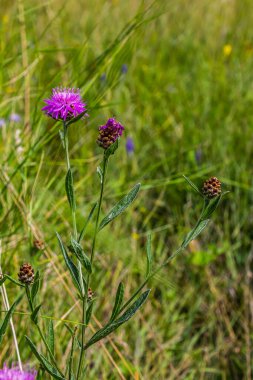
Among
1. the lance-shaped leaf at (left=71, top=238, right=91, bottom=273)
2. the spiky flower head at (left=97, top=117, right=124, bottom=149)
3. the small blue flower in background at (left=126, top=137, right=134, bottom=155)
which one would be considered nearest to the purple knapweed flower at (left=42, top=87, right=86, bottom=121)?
the spiky flower head at (left=97, top=117, right=124, bottom=149)

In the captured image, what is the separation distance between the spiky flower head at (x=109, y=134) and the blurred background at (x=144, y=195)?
51cm

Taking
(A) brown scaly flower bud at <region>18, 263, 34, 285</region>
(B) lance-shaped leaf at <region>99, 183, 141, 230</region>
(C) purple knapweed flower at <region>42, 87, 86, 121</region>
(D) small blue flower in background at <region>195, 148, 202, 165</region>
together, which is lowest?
(A) brown scaly flower bud at <region>18, 263, 34, 285</region>

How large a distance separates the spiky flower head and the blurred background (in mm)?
507

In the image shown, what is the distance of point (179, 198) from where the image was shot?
2.13 meters

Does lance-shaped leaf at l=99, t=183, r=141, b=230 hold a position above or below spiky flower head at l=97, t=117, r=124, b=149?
below

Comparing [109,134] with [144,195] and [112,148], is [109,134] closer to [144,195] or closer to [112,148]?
[112,148]

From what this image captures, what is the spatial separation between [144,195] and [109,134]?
122 cm

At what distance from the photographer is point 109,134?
0.91m

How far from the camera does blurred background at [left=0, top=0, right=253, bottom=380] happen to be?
1596mm

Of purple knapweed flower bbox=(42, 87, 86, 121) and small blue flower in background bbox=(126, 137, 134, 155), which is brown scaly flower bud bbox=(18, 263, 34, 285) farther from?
small blue flower in background bbox=(126, 137, 134, 155)

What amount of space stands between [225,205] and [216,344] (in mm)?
527

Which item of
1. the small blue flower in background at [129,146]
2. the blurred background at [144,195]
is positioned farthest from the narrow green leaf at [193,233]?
the small blue flower in background at [129,146]

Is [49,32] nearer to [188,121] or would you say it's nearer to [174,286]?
[188,121]

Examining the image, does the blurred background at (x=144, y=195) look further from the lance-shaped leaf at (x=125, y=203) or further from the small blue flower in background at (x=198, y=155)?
the lance-shaped leaf at (x=125, y=203)
